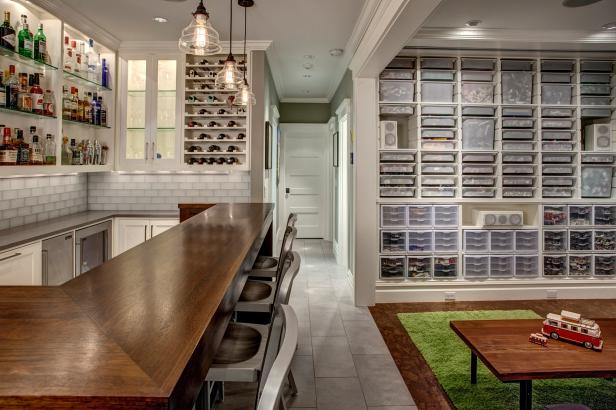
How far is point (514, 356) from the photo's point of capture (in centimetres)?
208

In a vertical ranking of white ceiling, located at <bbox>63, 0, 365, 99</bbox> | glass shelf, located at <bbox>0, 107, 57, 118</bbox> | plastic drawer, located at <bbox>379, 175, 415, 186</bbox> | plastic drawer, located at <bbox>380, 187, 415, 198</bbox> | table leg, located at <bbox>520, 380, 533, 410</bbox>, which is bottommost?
table leg, located at <bbox>520, 380, 533, 410</bbox>

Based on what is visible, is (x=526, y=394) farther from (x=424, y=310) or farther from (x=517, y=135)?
(x=517, y=135)

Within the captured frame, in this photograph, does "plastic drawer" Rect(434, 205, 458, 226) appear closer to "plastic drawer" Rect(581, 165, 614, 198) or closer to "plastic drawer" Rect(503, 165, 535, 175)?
"plastic drawer" Rect(503, 165, 535, 175)

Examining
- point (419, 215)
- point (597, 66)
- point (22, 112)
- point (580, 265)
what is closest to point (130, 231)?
point (22, 112)

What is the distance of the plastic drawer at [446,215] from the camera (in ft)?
14.1

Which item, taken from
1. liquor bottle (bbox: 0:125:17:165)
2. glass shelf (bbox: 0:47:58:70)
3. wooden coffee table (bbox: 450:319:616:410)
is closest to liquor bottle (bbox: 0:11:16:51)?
glass shelf (bbox: 0:47:58:70)

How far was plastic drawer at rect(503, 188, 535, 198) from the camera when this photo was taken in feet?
14.2

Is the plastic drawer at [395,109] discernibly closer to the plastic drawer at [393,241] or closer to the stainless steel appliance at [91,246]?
the plastic drawer at [393,241]

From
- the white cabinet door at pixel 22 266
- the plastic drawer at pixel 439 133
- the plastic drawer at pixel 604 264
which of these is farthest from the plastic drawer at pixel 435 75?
the white cabinet door at pixel 22 266

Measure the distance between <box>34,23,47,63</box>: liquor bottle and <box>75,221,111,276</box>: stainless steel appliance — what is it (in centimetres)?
149

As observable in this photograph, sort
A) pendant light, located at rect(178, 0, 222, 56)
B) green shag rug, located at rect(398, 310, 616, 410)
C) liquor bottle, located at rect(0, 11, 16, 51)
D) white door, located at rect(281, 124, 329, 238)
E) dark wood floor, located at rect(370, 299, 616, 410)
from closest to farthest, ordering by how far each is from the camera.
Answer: pendant light, located at rect(178, 0, 222, 56) < green shag rug, located at rect(398, 310, 616, 410) < dark wood floor, located at rect(370, 299, 616, 410) < liquor bottle, located at rect(0, 11, 16, 51) < white door, located at rect(281, 124, 329, 238)

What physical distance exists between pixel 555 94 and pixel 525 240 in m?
1.60

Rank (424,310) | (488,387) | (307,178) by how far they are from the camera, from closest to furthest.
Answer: (488,387), (424,310), (307,178)

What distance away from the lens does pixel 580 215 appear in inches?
172
